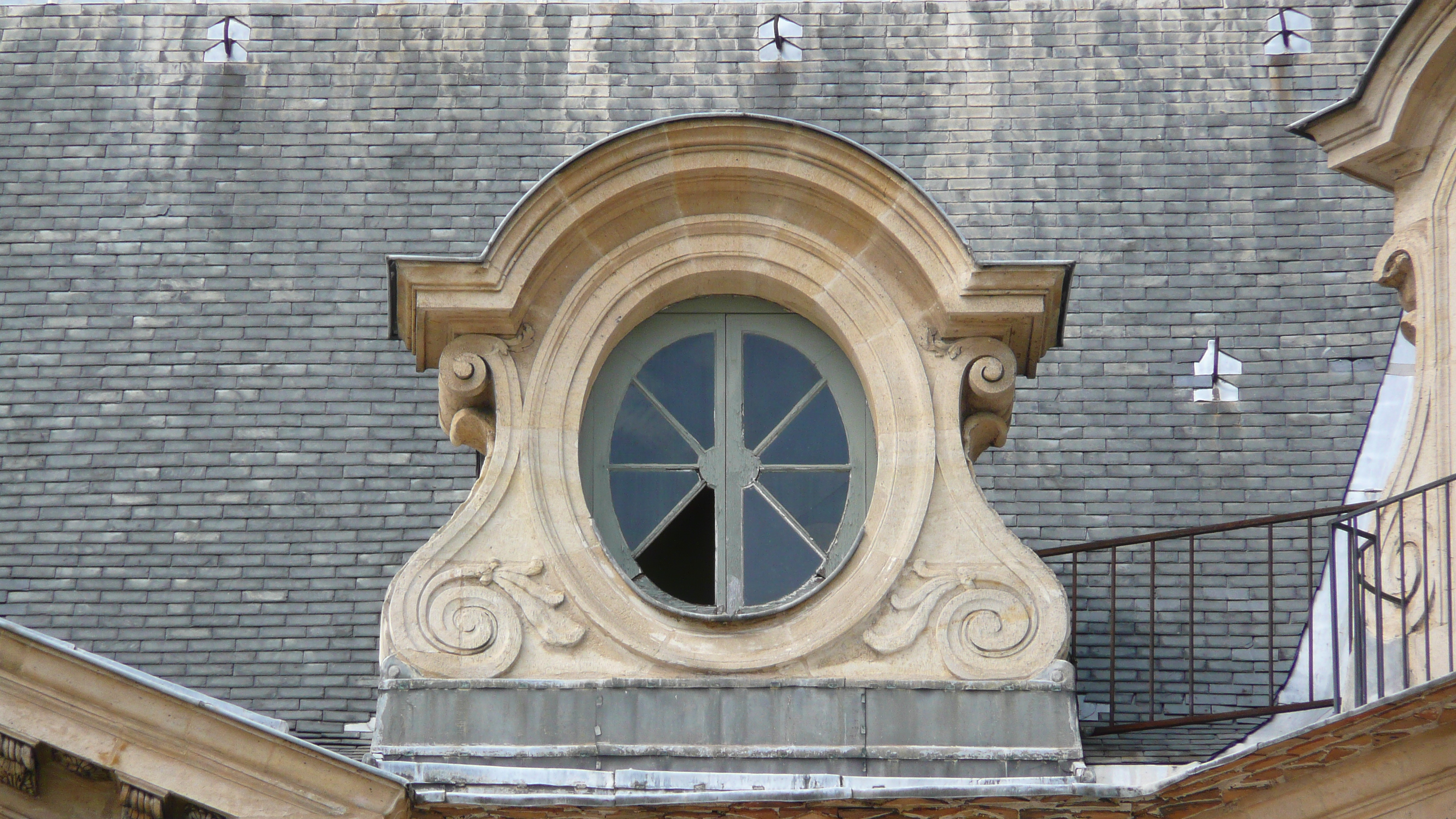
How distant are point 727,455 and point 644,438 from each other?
0.90ft

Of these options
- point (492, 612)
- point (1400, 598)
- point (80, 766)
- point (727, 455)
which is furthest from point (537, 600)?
point (1400, 598)

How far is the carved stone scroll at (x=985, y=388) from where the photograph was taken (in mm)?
8922

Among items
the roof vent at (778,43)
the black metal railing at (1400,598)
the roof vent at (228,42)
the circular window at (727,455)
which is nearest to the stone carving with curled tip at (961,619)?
the circular window at (727,455)

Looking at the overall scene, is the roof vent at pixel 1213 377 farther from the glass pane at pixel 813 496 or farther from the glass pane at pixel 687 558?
the glass pane at pixel 687 558

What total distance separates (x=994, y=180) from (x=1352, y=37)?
5.86ft

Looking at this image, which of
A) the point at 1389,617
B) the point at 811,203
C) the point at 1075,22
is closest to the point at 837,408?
the point at 811,203

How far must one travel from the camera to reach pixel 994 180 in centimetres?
1135

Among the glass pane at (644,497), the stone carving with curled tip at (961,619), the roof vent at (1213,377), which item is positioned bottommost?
the stone carving with curled tip at (961,619)

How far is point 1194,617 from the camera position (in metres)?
9.66

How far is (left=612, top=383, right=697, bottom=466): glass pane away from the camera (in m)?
9.02

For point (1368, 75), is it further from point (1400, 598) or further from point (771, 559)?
point (771, 559)

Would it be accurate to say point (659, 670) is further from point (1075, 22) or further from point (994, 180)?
point (1075, 22)

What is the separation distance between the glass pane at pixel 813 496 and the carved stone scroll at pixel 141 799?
2160mm

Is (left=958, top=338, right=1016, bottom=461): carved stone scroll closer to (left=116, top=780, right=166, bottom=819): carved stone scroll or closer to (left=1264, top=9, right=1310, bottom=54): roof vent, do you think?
(left=116, top=780, right=166, bottom=819): carved stone scroll
